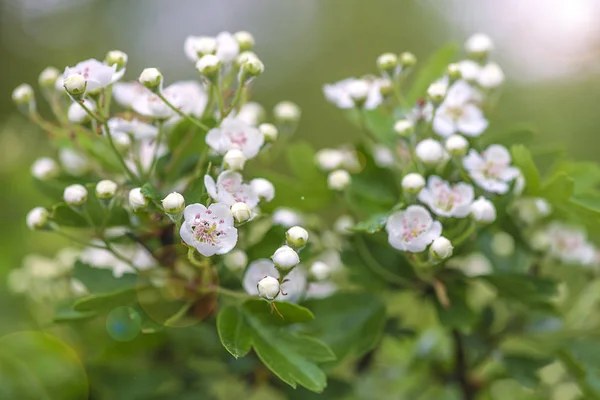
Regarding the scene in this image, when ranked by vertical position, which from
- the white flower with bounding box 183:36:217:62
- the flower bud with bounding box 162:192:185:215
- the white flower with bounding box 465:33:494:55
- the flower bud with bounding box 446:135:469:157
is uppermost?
the white flower with bounding box 465:33:494:55

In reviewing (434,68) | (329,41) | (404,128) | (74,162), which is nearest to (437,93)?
(404,128)

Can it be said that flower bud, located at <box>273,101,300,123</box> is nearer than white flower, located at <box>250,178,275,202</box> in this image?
No

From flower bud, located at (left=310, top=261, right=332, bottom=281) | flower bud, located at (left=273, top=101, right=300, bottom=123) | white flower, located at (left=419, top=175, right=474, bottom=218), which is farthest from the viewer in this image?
flower bud, located at (left=273, top=101, right=300, bottom=123)

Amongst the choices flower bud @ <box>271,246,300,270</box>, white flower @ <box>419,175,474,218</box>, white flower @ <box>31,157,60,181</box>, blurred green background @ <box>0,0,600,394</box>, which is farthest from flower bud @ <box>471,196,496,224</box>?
blurred green background @ <box>0,0,600,394</box>

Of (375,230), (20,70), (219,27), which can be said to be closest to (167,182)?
(375,230)

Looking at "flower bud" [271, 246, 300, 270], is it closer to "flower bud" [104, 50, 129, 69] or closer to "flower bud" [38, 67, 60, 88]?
"flower bud" [104, 50, 129, 69]

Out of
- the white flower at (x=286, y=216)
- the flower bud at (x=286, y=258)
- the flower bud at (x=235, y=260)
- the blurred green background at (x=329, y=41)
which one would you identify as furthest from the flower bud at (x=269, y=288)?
the blurred green background at (x=329, y=41)

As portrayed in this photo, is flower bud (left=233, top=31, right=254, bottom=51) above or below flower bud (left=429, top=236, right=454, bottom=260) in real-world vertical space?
above
